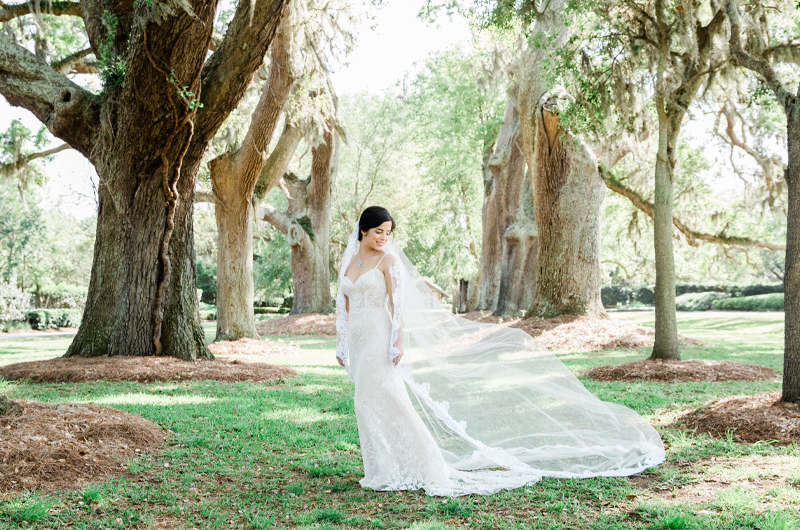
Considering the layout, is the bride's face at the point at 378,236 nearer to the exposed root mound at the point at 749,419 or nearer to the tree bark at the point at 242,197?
the exposed root mound at the point at 749,419

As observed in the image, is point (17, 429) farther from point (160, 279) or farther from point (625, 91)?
point (625, 91)

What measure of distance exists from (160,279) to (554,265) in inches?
354

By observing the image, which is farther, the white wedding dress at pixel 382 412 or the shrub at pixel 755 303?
the shrub at pixel 755 303

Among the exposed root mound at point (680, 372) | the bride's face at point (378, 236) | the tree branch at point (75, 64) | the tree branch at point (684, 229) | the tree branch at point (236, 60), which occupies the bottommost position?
the exposed root mound at point (680, 372)

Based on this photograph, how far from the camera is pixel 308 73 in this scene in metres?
12.1

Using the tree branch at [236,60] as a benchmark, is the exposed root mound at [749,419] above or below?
below

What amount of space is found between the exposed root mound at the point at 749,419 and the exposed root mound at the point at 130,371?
5856mm

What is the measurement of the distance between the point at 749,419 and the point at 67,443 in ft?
18.6

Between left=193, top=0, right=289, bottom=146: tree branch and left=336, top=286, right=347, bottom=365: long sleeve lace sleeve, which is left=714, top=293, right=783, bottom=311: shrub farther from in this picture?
left=336, top=286, right=347, bottom=365: long sleeve lace sleeve

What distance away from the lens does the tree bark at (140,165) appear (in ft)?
26.5

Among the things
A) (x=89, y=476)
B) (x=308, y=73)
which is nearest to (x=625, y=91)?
(x=308, y=73)

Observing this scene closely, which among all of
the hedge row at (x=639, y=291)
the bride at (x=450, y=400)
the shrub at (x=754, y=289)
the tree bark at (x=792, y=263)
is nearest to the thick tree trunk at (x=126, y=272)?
the bride at (x=450, y=400)

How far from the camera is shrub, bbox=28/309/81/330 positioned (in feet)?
85.3

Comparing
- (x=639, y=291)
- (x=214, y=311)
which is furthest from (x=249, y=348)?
(x=639, y=291)
